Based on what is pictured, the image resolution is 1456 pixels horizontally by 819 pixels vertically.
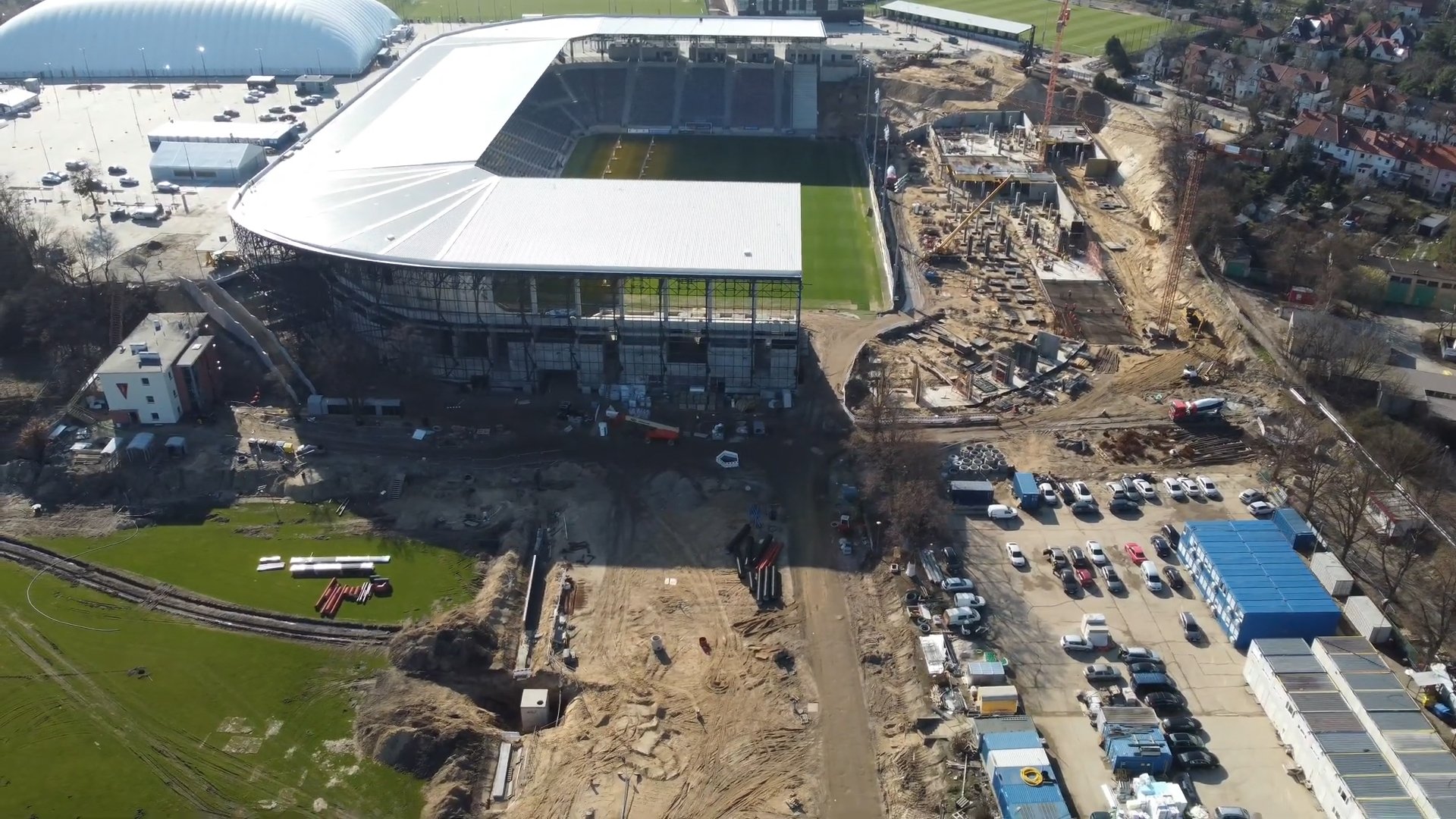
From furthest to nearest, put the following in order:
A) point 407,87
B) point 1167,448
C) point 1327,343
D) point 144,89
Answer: point 144,89
point 407,87
point 1327,343
point 1167,448

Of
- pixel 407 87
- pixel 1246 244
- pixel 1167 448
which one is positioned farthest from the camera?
pixel 407 87

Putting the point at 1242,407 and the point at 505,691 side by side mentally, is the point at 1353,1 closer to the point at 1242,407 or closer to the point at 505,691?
the point at 1242,407

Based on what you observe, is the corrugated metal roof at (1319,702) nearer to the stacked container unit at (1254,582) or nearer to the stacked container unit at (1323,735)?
the stacked container unit at (1323,735)

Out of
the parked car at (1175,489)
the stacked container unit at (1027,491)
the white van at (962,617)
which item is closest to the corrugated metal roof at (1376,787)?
the white van at (962,617)

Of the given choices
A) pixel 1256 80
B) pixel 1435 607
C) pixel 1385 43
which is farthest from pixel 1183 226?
pixel 1385 43

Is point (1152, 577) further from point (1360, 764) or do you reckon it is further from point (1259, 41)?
point (1259, 41)

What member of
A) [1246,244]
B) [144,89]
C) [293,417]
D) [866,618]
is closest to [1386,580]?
[866,618]
